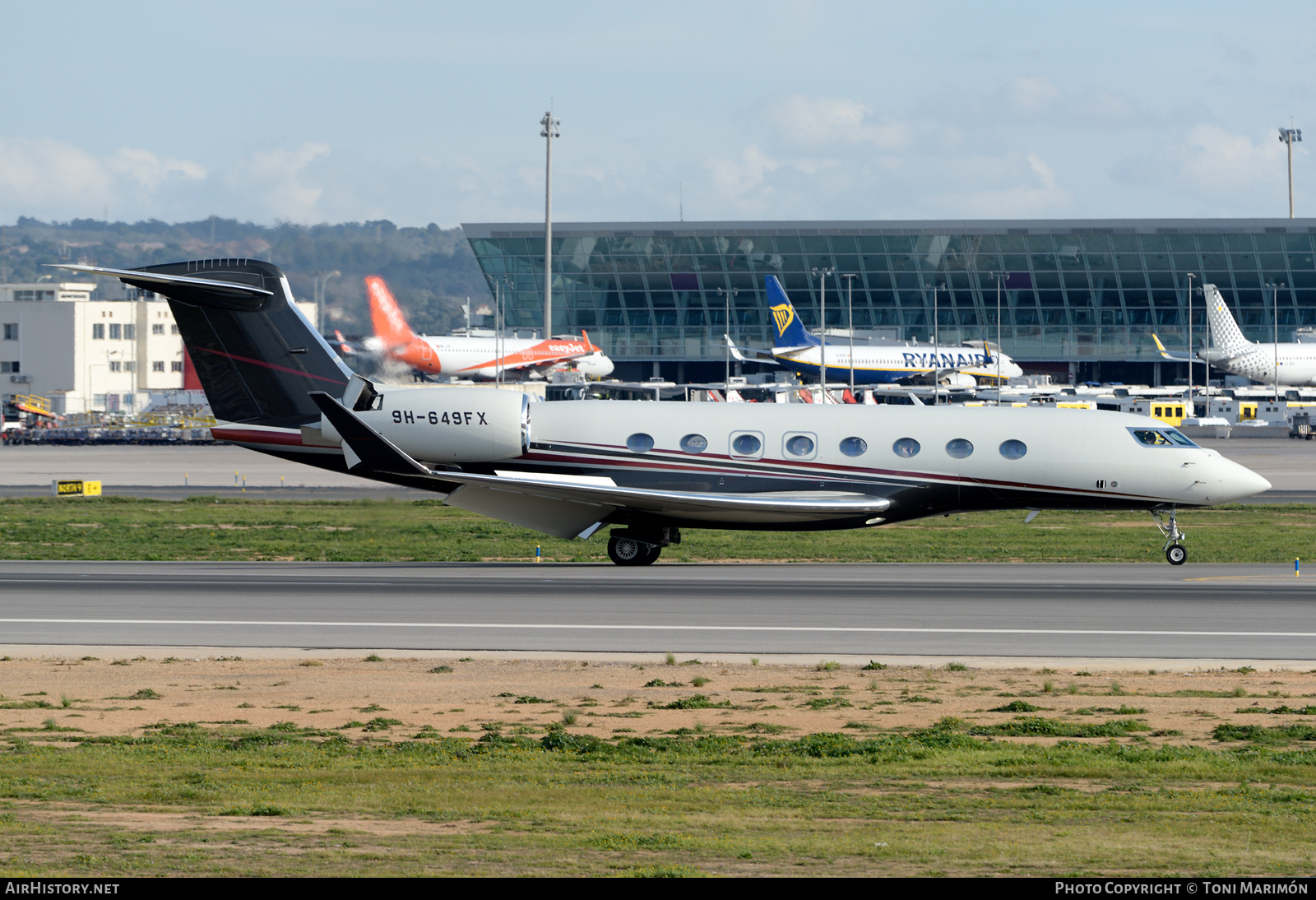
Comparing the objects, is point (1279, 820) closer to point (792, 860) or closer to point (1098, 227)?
point (792, 860)

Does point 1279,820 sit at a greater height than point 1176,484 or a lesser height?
lesser

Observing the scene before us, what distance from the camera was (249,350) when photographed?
31156 mm

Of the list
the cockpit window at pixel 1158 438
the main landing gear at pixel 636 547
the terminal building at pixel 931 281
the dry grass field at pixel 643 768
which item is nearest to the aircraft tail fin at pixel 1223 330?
the terminal building at pixel 931 281

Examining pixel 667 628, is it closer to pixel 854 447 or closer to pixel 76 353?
pixel 854 447

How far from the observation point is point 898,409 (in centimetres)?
3222

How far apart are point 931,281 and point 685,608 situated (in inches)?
4523

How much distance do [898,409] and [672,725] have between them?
17.7 m

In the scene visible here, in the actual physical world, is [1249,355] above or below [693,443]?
above

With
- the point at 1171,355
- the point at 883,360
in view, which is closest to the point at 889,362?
the point at 883,360

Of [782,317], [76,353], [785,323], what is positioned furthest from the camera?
[76,353]

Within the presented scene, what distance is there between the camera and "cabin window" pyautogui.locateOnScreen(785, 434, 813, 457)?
3120cm

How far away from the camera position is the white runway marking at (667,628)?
22.1 m

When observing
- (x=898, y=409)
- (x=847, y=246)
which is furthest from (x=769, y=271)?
(x=898, y=409)

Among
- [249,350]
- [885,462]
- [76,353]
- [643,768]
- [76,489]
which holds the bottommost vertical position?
[643,768]
